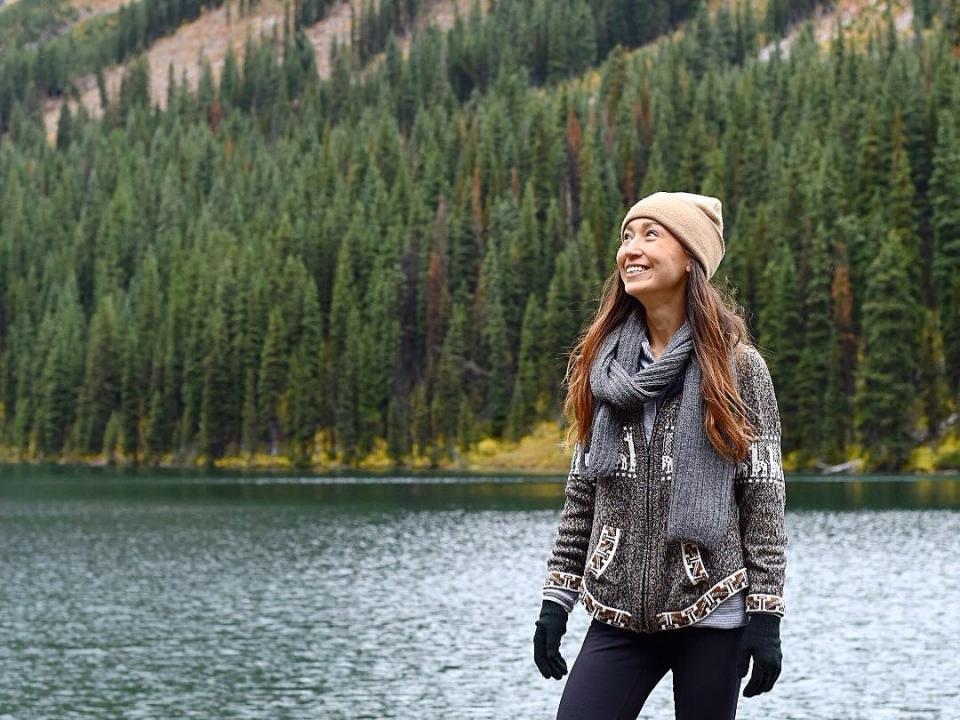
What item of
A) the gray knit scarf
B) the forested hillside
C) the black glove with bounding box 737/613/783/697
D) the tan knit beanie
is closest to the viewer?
the black glove with bounding box 737/613/783/697

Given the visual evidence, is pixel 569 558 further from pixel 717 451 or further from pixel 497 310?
pixel 497 310

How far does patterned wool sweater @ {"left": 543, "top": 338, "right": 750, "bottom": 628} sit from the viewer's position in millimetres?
6867

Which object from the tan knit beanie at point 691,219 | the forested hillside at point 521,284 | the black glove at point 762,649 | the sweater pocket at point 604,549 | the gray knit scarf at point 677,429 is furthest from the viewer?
the forested hillside at point 521,284

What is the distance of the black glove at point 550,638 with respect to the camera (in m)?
7.07

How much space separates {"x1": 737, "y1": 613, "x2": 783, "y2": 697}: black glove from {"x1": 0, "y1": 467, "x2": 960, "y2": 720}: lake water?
2461cm

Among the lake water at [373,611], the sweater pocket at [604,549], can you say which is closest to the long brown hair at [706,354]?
the sweater pocket at [604,549]

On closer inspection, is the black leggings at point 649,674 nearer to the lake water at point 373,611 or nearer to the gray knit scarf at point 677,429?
the gray knit scarf at point 677,429

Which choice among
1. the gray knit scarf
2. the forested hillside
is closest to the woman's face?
the gray knit scarf

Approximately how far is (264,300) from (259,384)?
1180 cm

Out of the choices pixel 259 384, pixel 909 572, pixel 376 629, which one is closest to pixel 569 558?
pixel 376 629

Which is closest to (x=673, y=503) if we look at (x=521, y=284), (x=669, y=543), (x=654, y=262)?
(x=669, y=543)

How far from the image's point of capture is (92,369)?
560ft

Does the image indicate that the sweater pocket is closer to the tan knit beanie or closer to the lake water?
the tan knit beanie

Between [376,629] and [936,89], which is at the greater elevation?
[936,89]
